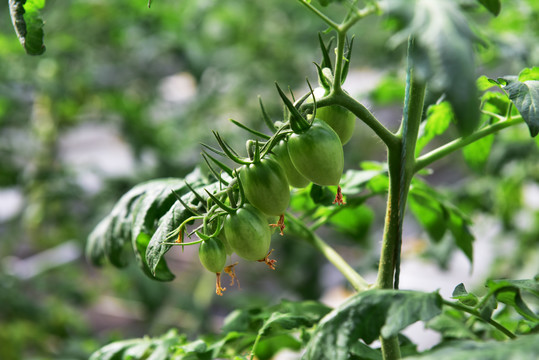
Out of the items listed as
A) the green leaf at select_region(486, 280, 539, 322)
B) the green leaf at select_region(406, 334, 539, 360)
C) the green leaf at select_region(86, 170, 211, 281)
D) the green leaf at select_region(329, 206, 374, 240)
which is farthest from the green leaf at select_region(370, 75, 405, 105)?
the green leaf at select_region(406, 334, 539, 360)

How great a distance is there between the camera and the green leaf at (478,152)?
70cm

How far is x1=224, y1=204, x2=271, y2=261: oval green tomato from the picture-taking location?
455 millimetres

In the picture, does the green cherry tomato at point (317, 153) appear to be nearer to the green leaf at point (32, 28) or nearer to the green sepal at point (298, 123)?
the green sepal at point (298, 123)

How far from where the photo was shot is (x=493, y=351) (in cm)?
34

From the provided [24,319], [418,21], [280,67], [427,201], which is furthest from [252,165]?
[280,67]

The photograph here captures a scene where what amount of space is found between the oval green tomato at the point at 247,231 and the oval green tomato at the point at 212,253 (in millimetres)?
11

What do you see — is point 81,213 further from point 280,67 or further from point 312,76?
point 312,76

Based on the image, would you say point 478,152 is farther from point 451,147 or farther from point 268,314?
point 268,314

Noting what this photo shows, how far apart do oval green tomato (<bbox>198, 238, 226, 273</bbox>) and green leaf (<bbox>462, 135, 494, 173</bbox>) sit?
15.0 inches

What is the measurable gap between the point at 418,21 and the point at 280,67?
175cm

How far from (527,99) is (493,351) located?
0.25 metres

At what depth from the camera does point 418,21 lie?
34 centimetres

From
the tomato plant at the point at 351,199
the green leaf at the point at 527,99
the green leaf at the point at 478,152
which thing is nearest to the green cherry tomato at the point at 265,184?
the tomato plant at the point at 351,199

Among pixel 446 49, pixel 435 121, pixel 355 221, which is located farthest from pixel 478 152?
pixel 446 49
